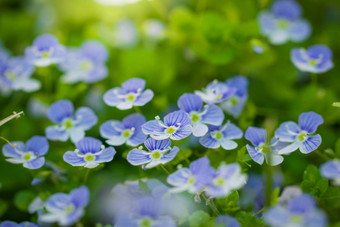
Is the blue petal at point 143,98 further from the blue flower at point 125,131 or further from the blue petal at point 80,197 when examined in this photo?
the blue petal at point 80,197

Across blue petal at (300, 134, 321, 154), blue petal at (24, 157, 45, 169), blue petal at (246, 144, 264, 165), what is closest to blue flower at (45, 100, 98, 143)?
blue petal at (24, 157, 45, 169)

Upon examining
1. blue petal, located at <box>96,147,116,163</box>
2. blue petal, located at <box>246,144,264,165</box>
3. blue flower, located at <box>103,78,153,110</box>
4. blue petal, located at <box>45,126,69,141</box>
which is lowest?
blue petal, located at <box>45,126,69,141</box>

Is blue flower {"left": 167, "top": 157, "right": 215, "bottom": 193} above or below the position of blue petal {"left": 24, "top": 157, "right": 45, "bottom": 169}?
above

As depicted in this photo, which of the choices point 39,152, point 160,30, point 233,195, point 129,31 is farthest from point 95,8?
point 233,195

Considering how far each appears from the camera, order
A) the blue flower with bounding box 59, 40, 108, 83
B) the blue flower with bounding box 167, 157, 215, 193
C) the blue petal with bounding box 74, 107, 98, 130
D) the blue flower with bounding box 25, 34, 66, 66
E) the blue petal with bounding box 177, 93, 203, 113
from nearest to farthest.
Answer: the blue flower with bounding box 167, 157, 215, 193
the blue petal with bounding box 177, 93, 203, 113
the blue petal with bounding box 74, 107, 98, 130
the blue flower with bounding box 25, 34, 66, 66
the blue flower with bounding box 59, 40, 108, 83

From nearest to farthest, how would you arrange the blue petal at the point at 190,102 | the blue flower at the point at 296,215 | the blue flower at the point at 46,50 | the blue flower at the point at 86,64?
the blue flower at the point at 296,215, the blue petal at the point at 190,102, the blue flower at the point at 46,50, the blue flower at the point at 86,64

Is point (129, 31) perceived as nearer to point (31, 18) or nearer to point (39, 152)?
point (31, 18)

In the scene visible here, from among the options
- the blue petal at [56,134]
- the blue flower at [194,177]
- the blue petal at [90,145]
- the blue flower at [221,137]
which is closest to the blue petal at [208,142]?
the blue flower at [221,137]

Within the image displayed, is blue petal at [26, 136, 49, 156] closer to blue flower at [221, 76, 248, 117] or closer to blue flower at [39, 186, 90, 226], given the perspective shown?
blue flower at [39, 186, 90, 226]
